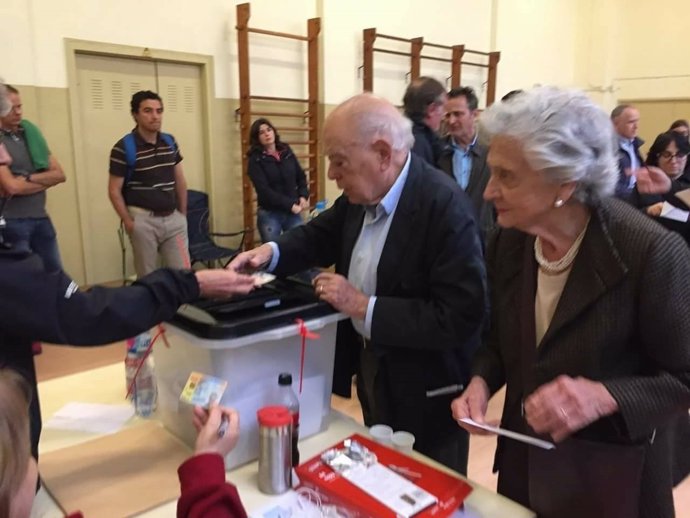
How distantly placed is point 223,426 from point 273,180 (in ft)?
13.8

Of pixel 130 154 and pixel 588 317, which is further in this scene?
pixel 130 154

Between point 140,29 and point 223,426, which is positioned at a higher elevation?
point 140,29

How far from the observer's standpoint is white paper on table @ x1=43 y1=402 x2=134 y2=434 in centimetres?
144

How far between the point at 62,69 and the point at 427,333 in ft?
13.7

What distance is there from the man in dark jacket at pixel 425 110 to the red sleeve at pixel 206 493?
258 centimetres

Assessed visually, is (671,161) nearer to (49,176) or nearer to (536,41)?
(49,176)

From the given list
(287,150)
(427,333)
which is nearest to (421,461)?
(427,333)

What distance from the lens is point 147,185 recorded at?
414cm

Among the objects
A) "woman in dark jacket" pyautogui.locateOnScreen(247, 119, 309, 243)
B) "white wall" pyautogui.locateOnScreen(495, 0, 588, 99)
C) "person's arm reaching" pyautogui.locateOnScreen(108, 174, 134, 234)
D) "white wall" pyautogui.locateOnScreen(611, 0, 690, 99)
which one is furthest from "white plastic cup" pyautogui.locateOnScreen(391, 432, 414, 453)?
"white wall" pyautogui.locateOnScreen(611, 0, 690, 99)

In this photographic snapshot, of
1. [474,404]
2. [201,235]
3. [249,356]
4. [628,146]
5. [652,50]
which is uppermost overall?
[652,50]

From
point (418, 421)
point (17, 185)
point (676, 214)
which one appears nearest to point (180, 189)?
point (17, 185)

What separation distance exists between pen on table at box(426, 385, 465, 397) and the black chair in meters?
3.55

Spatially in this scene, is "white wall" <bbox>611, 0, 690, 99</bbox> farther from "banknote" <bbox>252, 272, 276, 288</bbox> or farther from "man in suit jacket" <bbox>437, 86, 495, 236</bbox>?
"banknote" <bbox>252, 272, 276, 288</bbox>

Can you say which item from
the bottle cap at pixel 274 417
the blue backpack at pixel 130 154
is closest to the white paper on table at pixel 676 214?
the bottle cap at pixel 274 417
